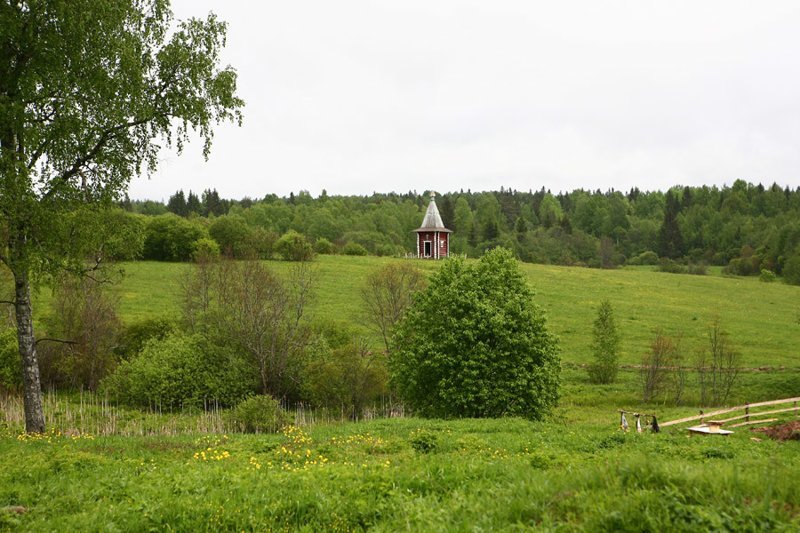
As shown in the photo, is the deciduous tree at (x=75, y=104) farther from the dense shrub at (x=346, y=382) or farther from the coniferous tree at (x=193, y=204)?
the coniferous tree at (x=193, y=204)

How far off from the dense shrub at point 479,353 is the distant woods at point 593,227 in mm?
61531

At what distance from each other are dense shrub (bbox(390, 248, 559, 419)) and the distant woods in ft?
202

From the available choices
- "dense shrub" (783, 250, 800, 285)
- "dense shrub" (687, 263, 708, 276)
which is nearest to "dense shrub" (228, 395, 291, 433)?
"dense shrub" (783, 250, 800, 285)

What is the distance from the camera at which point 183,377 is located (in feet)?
105

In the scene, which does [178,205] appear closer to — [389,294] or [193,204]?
[193,204]

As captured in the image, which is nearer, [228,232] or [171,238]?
[171,238]

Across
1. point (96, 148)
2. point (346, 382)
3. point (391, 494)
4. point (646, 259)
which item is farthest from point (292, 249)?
point (646, 259)

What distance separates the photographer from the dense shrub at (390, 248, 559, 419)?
88.4 feet

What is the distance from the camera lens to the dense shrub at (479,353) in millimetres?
26953

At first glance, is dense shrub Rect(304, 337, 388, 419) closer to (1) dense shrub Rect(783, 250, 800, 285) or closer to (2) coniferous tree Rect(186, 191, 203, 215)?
(1) dense shrub Rect(783, 250, 800, 285)

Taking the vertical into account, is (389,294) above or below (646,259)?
below

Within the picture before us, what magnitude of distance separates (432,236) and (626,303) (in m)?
36.8

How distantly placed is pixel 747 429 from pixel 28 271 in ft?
87.7

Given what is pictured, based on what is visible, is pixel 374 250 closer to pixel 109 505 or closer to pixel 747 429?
pixel 747 429
